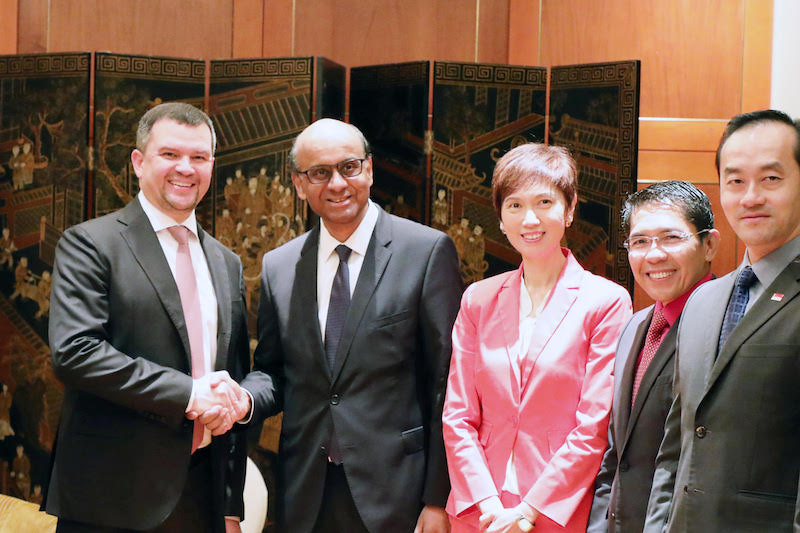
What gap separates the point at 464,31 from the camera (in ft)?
15.9

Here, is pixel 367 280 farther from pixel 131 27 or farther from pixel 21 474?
pixel 131 27

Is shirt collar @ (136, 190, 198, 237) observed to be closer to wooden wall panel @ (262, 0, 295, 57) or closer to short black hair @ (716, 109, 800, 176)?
short black hair @ (716, 109, 800, 176)

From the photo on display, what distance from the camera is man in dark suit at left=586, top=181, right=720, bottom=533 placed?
2.13 meters

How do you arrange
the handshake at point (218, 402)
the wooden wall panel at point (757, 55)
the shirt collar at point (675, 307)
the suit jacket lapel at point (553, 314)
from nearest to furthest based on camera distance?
the shirt collar at point (675, 307) → the suit jacket lapel at point (553, 314) → the handshake at point (218, 402) → the wooden wall panel at point (757, 55)

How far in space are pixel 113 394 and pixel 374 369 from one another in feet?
2.38

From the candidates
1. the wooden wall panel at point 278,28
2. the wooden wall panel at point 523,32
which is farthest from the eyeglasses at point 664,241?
the wooden wall panel at point 278,28

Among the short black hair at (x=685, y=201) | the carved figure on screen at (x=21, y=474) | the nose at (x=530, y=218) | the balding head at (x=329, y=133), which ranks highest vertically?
the balding head at (x=329, y=133)

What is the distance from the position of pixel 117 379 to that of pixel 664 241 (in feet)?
4.89

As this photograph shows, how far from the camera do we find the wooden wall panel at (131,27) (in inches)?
184

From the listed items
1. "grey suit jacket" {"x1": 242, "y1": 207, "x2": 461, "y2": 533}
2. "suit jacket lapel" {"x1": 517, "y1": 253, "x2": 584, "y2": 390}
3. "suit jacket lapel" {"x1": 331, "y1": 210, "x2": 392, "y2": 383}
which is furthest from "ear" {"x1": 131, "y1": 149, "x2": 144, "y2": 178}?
"suit jacket lapel" {"x1": 517, "y1": 253, "x2": 584, "y2": 390}

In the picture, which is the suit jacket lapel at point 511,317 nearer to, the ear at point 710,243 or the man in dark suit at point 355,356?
the man in dark suit at point 355,356

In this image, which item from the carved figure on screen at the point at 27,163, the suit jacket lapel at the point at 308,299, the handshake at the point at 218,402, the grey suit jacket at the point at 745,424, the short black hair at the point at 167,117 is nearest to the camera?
the grey suit jacket at the point at 745,424

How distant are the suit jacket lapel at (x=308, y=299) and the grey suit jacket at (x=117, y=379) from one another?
34 cm

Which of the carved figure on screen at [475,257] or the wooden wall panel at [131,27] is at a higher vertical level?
the wooden wall panel at [131,27]
